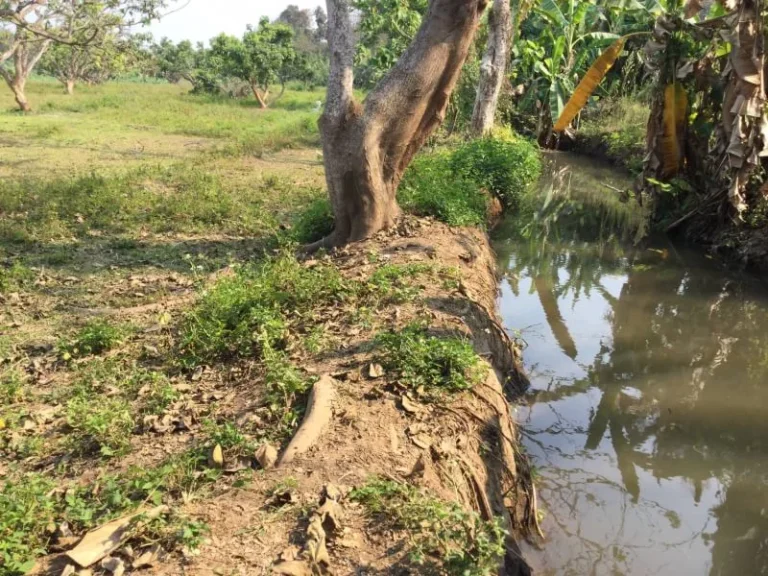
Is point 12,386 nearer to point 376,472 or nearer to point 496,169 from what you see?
point 376,472

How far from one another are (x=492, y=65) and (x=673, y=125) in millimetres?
6011

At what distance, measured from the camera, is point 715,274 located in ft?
29.7

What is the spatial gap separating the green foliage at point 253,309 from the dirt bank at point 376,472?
0.56 metres

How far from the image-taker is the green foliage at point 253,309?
4.82 metres

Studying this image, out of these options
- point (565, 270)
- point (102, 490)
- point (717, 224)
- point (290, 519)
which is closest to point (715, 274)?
point (717, 224)

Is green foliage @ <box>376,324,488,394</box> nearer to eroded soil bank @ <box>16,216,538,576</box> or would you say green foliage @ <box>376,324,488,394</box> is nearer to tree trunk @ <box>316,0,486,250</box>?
eroded soil bank @ <box>16,216,538,576</box>

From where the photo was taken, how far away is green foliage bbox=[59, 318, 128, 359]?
5.01 m

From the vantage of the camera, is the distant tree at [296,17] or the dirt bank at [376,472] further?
the distant tree at [296,17]

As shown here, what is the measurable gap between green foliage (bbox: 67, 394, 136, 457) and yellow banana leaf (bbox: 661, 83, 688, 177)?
9.26 m

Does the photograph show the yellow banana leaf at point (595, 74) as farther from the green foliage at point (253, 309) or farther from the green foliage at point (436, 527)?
the green foliage at point (436, 527)

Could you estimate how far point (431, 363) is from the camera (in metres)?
4.25

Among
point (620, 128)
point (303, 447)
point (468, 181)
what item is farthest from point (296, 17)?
point (303, 447)

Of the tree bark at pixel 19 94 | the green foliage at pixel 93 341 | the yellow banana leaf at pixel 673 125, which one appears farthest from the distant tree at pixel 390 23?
the green foliage at pixel 93 341

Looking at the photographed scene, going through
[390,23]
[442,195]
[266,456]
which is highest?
[390,23]
